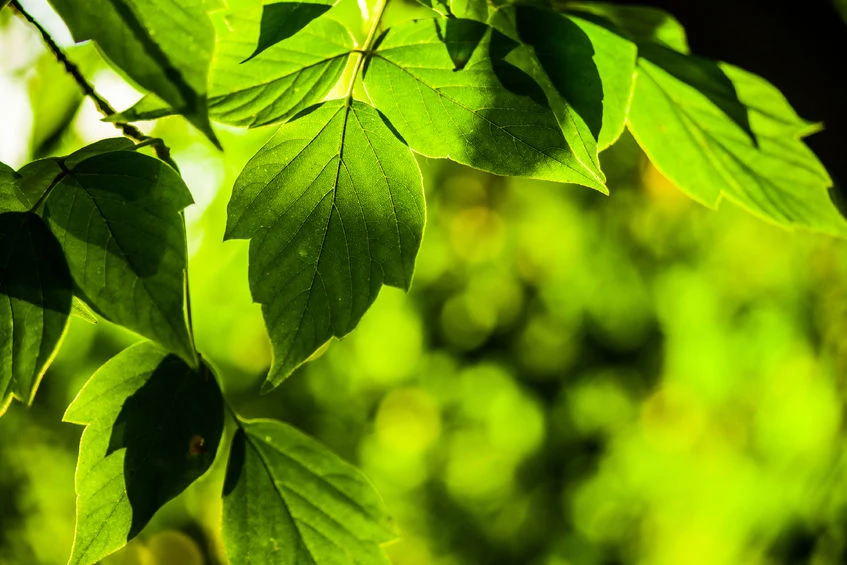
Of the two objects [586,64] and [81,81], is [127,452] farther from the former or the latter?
[586,64]

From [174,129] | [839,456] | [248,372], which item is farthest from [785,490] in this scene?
[174,129]

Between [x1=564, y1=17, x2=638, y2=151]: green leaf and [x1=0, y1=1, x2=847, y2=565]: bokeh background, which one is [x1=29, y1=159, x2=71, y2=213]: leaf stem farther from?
[x1=0, y1=1, x2=847, y2=565]: bokeh background

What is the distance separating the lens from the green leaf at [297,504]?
0.59 m

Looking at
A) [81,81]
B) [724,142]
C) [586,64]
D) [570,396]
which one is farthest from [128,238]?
[570,396]

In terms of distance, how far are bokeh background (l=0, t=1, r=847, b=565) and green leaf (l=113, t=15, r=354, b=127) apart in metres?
2.58

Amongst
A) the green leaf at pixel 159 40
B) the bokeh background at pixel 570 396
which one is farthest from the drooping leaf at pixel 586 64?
the bokeh background at pixel 570 396

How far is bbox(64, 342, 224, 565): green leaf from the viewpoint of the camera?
49 cm

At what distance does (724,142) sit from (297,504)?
1.80 ft

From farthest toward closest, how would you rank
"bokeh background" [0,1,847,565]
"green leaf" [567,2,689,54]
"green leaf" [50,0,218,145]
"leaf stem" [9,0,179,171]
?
1. "bokeh background" [0,1,847,565]
2. "green leaf" [567,2,689,54]
3. "leaf stem" [9,0,179,171]
4. "green leaf" [50,0,218,145]

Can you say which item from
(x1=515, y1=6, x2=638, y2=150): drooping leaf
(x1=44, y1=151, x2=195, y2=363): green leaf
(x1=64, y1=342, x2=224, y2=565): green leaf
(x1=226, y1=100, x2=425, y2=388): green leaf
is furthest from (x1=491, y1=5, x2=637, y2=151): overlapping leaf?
(x1=64, y1=342, x2=224, y2=565): green leaf

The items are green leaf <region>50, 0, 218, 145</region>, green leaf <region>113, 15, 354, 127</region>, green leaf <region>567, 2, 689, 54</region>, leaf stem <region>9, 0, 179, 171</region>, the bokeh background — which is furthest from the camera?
the bokeh background

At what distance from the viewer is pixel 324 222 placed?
0.48m

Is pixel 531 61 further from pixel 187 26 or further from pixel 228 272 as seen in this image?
Result: pixel 228 272

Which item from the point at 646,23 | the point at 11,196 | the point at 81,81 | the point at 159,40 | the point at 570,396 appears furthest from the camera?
the point at 570,396
